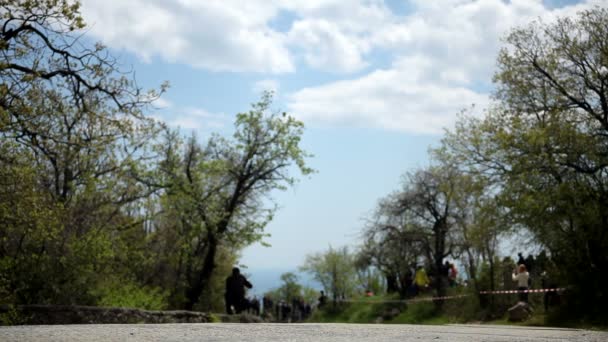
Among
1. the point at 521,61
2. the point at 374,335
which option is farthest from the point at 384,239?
the point at 374,335

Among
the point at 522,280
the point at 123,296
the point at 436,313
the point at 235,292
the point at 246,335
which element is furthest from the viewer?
the point at 436,313

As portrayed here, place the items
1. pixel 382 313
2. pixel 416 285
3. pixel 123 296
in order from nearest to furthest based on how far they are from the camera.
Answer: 1. pixel 123 296
2. pixel 382 313
3. pixel 416 285

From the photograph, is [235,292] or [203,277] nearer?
[235,292]

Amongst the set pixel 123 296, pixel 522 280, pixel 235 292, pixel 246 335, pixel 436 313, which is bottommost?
pixel 246 335

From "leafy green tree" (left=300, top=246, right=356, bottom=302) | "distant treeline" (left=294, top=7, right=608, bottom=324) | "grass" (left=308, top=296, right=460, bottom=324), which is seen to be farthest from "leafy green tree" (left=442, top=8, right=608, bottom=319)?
"leafy green tree" (left=300, top=246, right=356, bottom=302)

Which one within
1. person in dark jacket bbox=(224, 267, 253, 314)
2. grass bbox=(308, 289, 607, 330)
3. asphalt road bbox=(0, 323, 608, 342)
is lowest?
asphalt road bbox=(0, 323, 608, 342)

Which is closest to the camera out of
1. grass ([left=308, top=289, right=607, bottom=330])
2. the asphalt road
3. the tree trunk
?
the asphalt road

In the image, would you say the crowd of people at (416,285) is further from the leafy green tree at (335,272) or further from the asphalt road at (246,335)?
the asphalt road at (246,335)

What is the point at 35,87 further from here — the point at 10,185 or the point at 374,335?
the point at 374,335

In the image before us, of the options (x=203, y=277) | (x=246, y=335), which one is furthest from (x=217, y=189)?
(x=246, y=335)

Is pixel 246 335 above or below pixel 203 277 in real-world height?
below

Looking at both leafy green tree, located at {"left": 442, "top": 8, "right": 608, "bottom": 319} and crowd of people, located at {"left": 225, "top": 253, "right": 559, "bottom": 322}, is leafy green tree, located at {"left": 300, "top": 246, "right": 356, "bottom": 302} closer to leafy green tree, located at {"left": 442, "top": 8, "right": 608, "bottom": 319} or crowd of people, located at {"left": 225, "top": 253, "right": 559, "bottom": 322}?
crowd of people, located at {"left": 225, "top": 253, "right": 559, "bottom": 322}

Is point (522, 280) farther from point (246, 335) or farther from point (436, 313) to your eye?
point (246, 335)

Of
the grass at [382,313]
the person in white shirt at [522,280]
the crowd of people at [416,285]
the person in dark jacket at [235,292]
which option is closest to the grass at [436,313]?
the grass at [382,313]
